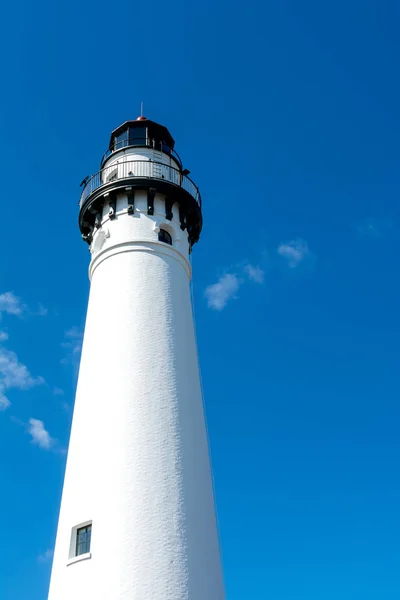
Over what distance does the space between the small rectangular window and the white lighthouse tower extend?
0.09 ft

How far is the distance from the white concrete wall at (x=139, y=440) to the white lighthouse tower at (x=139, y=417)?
0.03 m

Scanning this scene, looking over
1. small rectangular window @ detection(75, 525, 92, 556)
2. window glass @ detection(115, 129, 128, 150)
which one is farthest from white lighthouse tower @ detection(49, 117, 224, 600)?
window glass @ detection(115, 129, 128, 150)

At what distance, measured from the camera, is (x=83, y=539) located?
1549 centimetres

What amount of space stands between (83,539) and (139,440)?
9.10ft

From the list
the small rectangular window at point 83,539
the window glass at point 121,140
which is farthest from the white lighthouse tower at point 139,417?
the window glass at point 121,140

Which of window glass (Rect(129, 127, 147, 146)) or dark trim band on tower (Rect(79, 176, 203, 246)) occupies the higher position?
window glass (Rect(129, 127, 147, 146))

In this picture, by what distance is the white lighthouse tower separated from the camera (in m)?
14.7

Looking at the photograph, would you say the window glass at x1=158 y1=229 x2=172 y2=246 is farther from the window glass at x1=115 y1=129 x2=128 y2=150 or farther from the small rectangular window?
the small rectangular window

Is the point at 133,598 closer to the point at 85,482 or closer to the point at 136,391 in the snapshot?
the point at 85,482

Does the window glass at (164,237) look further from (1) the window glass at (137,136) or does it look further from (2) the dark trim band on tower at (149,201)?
(1) the window glass at (137,136)

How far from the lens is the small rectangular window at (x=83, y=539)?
50.2ft

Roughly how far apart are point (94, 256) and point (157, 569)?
35.1 feet

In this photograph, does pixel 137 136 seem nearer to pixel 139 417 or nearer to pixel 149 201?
pixel 149 201

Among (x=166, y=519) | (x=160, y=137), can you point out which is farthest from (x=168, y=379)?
(x=160, y=137)
